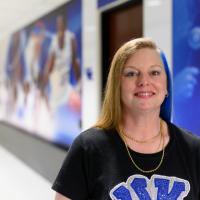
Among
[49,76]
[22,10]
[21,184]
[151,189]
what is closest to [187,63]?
[151,189]

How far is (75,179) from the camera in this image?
141 centimetres

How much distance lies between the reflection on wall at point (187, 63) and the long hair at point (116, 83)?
5.41 ft

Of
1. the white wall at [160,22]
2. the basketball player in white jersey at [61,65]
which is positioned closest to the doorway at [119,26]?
the white wall at [160,22]

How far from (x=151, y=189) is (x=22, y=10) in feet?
22.1

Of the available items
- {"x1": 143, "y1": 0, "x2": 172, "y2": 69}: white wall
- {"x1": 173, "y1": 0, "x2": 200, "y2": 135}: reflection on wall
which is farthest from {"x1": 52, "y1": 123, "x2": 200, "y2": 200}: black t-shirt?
{"x1": 143, "y1": 0, "x2": 172, "y2": 69}: white wall

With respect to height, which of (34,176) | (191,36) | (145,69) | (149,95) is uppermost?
(191,36)

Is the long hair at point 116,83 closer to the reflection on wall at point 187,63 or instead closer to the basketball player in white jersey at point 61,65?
the reflection on wall at point 187,63

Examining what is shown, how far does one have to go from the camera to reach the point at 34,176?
5.80m

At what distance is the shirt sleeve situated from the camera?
1.41 metres

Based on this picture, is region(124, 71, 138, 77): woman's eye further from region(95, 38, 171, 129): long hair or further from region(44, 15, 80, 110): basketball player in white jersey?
region(44, 15, 80, 110): basketball player in white jersey

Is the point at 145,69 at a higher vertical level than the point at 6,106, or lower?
higher

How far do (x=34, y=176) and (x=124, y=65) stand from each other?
4.69 metres

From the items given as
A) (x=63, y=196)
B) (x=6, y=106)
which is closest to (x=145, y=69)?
(x=63, y=196)

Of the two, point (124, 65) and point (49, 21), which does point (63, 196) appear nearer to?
point (124, 65)
